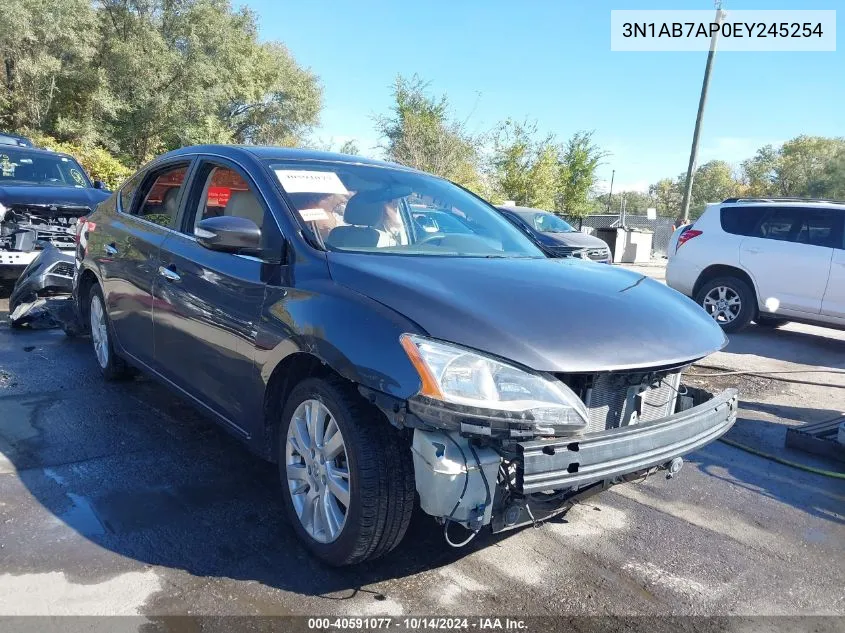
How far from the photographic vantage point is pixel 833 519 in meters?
3.53

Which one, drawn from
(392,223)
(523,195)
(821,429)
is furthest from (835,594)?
(523,195)

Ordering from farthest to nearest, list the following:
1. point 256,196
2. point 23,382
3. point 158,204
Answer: point 23,382, point 158,204, point 256,196

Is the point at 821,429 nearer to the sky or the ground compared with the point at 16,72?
nearer to the ground

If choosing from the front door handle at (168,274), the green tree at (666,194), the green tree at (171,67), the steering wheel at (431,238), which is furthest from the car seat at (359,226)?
the green tree at (666,194)

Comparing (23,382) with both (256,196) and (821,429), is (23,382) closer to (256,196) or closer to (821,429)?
(256,196)

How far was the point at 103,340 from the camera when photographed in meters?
5.05

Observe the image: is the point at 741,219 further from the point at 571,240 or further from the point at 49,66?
the point at 49,66

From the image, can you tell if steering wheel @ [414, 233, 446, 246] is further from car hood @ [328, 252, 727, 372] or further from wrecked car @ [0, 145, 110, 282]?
wrecked car @ [0, 145, 110, 282]

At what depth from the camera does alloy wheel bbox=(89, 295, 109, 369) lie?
495 centimetres

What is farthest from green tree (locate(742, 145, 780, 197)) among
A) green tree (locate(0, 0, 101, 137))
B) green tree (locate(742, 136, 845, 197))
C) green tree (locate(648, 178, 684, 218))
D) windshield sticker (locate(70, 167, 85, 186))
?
windshield sticker (locate(70, 167, 85, 186))

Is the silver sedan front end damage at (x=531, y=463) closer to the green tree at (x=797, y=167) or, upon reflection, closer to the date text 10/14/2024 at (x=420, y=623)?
the date text 10/14/2024 at (x=420, y=623)

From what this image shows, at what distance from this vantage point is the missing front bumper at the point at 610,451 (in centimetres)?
218

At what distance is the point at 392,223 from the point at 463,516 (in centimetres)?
171

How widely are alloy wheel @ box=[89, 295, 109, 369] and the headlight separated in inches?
137
